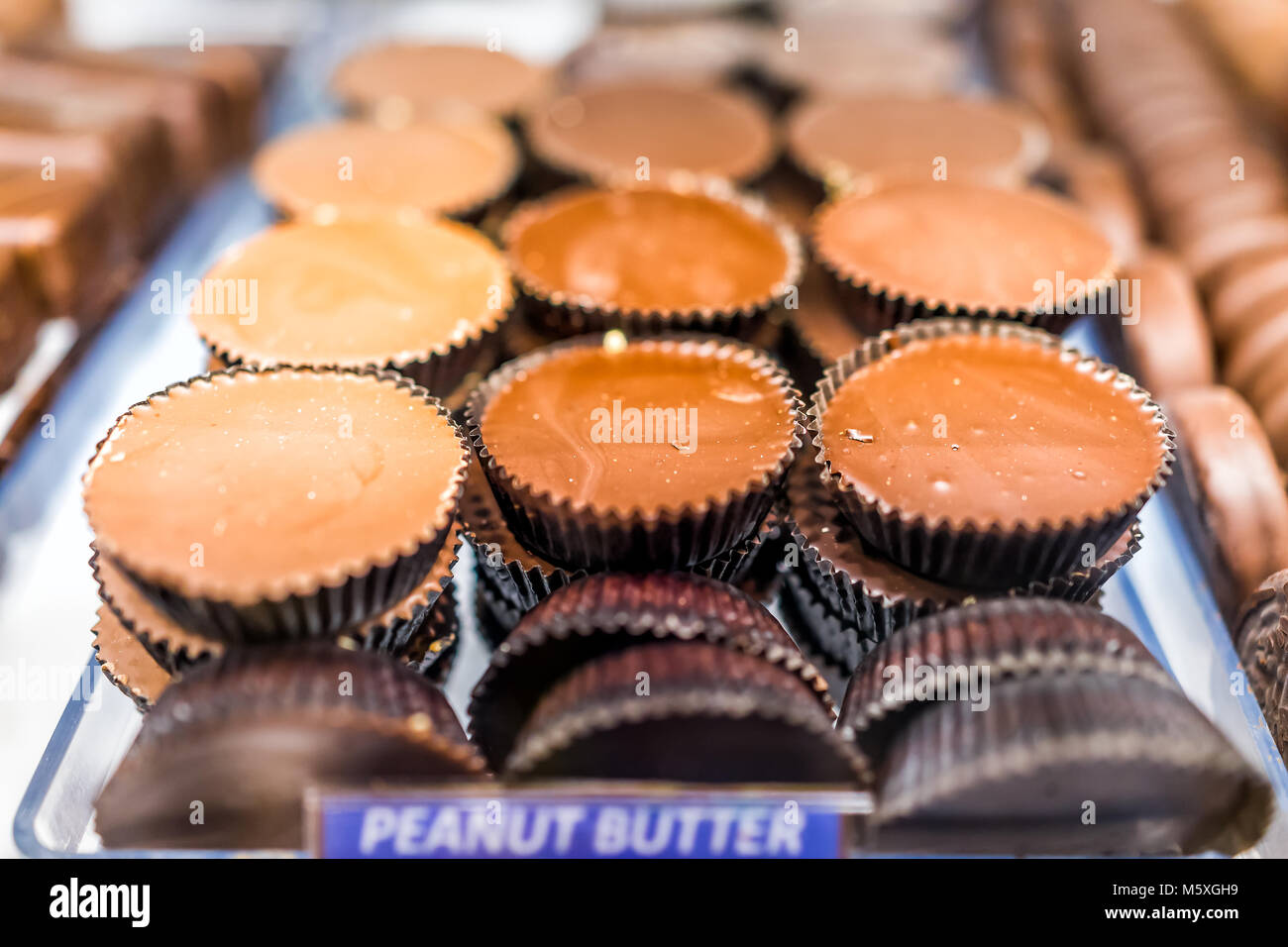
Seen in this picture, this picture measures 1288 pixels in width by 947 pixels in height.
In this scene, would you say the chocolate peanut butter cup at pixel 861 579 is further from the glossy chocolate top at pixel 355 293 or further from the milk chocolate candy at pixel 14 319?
the milk chocolate candy at pixel 14 319

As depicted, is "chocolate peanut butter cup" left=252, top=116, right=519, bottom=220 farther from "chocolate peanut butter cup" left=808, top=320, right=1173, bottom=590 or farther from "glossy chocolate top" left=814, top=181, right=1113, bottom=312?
"chocolate peanut butter cup" left=808, top=320, right=1173, bottom=590

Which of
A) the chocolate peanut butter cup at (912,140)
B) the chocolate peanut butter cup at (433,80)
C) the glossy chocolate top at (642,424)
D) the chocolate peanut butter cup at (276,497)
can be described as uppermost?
the chocolate peanut butter cup at (433,80)

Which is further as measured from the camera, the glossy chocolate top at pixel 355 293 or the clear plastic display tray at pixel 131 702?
the glossy chocolate top at pixel 355 293

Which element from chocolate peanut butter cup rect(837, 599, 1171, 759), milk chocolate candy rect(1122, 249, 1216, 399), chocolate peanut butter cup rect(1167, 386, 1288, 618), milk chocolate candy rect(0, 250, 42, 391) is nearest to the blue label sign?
chocolate peanut butter cup rect(837, 599, 1171, 759)

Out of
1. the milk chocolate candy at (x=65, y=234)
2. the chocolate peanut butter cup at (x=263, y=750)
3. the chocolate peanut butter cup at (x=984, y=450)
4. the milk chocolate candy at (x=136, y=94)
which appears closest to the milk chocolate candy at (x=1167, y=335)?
the chocolate peanut butter cup at (x=984, y=450)

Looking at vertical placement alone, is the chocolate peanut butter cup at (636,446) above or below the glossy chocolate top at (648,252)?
below
